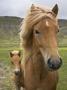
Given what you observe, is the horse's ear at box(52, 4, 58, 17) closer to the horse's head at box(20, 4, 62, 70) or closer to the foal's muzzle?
the horse's head at box(20, 4, 62, 70)

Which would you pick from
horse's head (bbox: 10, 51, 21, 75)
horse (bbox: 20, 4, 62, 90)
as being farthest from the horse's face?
horse's head (bbox: 10, 51, 21, 75)

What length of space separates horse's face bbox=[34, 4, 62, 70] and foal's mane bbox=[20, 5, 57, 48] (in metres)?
0.11

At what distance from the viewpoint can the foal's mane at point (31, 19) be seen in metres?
7.01

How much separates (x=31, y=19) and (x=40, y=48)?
0.68 metres

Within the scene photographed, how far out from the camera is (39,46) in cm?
690

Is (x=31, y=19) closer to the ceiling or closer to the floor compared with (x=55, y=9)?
closer to the floor

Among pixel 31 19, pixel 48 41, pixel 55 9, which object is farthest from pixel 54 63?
pixel 55 9

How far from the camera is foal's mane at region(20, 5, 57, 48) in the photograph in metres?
7.01

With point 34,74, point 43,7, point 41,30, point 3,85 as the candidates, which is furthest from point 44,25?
point 3,85

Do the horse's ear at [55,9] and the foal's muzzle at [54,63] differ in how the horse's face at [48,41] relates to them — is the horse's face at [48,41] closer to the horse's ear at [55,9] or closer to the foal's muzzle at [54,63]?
the foal's muzzle at [54,63]

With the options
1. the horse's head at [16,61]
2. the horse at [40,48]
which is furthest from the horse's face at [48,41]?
the horse's head at [16,61]

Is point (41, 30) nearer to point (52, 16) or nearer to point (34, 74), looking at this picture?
point (52, 16)

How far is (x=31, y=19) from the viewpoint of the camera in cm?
711

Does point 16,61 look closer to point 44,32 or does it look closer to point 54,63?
point 44,32
